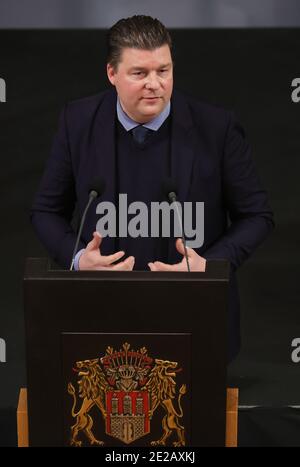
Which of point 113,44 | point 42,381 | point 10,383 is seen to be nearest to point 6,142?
point 10,383

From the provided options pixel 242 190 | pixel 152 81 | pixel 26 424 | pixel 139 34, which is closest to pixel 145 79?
pixel 152 81

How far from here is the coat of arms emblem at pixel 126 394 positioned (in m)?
2.80

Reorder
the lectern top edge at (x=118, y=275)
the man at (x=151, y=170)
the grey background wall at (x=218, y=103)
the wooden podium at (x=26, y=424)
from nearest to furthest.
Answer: the lectern top edge at (x=118, y=275), the wooden podium at (x=26, y=424), the man at (x=151, y=170), the grey background wall at (x=218, y=103)

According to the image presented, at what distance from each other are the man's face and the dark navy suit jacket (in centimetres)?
17

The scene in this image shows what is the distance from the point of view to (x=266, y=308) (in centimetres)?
488

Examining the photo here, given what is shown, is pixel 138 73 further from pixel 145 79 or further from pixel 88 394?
pixel 88 394

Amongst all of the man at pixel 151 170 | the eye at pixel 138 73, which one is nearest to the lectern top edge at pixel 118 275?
the man at pixel 151 170

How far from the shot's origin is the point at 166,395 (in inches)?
111

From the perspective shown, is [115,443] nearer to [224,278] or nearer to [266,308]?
[224,278]

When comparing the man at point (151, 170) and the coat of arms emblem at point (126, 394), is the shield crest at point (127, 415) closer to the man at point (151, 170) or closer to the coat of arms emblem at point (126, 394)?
the coat of arms emblem at point (126, 394)

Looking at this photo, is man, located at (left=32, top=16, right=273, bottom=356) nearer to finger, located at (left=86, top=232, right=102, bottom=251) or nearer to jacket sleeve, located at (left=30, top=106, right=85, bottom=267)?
jacket sleeve, located at (left=30, top=106, right=85, bottom=267)

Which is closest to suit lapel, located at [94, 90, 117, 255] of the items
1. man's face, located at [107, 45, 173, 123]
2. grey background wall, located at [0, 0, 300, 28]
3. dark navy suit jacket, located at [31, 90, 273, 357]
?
dark navy suit jacket, located at [31, 90, 273, 357]

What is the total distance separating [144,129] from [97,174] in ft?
0.67

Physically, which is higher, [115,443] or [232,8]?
[232,8]
